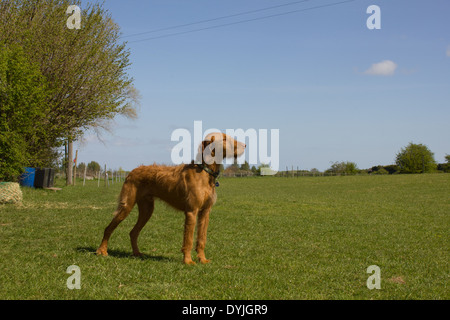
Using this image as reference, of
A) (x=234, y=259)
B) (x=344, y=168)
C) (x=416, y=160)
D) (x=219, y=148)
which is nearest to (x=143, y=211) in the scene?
(x=234, y=259)

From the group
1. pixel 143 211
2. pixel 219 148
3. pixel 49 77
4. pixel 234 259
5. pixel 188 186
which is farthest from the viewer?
pixel 49 77

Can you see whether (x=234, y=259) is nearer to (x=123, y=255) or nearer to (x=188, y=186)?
(x=188, y=186)

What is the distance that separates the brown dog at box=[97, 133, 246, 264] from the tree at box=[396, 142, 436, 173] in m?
84.6

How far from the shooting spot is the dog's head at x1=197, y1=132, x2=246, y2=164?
263 inches

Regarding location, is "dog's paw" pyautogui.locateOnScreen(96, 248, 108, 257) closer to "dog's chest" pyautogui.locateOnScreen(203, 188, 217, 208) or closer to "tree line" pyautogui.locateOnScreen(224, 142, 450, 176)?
"dog's chest" pyautogui.locateOnScreen(203, 188, 217, 208)

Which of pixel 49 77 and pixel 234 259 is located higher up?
pixel 49 77

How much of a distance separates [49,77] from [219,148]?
23.4 m

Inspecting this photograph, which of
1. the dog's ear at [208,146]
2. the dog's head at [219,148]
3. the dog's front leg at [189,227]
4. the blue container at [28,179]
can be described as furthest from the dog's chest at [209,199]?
the blue container at [28,179]

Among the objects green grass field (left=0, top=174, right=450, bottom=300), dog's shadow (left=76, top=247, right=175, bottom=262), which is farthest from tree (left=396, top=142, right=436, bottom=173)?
dog's shadow (left=76, top=247, right=175, bottom=262)

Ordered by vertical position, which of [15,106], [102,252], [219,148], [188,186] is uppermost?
[15,106]

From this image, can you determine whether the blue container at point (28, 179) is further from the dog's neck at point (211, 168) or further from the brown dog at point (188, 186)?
the dog's neck at point (211, 168)

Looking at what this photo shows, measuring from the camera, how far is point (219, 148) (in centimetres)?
668

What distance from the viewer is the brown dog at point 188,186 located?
672 cm
